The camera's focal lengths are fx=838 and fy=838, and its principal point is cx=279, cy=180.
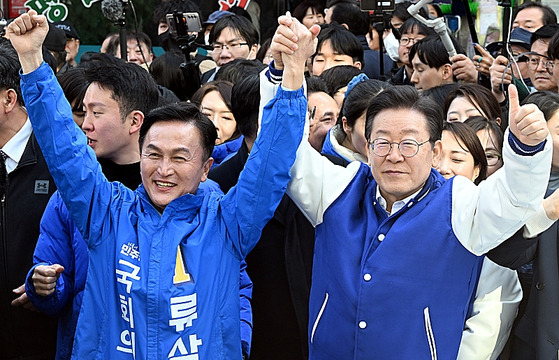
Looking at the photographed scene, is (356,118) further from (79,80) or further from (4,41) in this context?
(4,41)

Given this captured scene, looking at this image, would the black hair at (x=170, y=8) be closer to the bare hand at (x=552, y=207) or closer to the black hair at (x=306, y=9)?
the black hair at (x=306, y=9)

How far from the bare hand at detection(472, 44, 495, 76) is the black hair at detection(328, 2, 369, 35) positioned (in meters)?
1.96

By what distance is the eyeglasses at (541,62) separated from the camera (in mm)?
4604

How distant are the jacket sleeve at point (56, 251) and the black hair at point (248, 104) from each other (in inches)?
30.4

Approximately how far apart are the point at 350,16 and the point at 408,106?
4.55 metres

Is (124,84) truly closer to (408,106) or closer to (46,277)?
(46,277)

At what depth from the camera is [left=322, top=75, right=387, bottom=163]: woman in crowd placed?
347 cm

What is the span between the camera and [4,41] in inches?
183

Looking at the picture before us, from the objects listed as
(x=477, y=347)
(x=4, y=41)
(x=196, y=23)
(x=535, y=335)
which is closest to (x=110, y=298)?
(x=477, y=347)

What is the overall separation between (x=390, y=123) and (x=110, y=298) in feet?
3.44

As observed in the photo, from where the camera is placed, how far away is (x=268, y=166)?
2559 millimetres

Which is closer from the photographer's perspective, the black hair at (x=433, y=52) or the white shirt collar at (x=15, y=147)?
the white shirt collar at (x=15, y=147)

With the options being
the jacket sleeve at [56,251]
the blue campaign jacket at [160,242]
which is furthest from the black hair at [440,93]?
the jacket sleeve at [56,251]

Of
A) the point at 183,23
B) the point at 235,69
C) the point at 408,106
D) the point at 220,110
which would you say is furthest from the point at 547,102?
the point at 183,23
